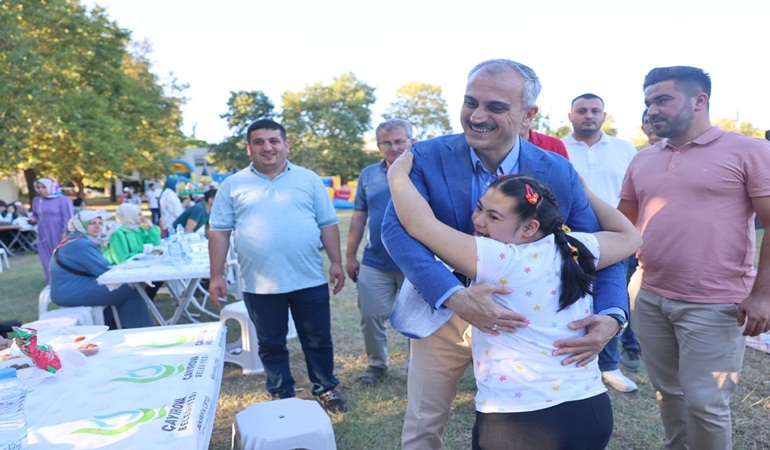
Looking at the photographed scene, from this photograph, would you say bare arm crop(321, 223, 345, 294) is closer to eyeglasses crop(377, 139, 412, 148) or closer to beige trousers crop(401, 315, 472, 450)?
eyeglasses crop(377, 139, 412, 148)

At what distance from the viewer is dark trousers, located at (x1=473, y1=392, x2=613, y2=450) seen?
141cm

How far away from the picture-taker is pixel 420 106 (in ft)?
168

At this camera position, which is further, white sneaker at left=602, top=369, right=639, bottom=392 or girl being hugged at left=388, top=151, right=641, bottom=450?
white sneaker at left=602, top=369, right=639, bottom=392

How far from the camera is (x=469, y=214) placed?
1790mm

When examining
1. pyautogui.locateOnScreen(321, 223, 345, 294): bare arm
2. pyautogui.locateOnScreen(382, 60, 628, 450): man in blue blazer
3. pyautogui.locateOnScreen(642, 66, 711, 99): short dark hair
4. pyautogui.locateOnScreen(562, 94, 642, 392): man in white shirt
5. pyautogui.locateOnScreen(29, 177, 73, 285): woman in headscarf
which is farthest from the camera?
pyautogui.locateOnScreen(29, 177, 73, 285): woman in headscarf

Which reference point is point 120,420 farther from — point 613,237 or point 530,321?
point 613,237

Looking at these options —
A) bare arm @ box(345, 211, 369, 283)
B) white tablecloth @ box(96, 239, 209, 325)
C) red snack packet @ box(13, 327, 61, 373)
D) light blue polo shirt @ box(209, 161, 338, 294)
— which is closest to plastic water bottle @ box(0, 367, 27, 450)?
red snack packet @ box(13, 327, 61, 373)

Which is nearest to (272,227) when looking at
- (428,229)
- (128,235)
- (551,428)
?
(428,229)

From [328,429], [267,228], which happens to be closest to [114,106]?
[267,228]

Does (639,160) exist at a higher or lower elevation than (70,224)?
higher

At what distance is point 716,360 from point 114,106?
79.5ft

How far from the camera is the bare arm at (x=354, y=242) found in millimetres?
4121

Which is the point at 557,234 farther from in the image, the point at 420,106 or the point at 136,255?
the point at 420,106

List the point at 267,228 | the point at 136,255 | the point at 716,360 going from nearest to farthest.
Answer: the point at 716,360 < the point at 267,228 < the point at 136,255
